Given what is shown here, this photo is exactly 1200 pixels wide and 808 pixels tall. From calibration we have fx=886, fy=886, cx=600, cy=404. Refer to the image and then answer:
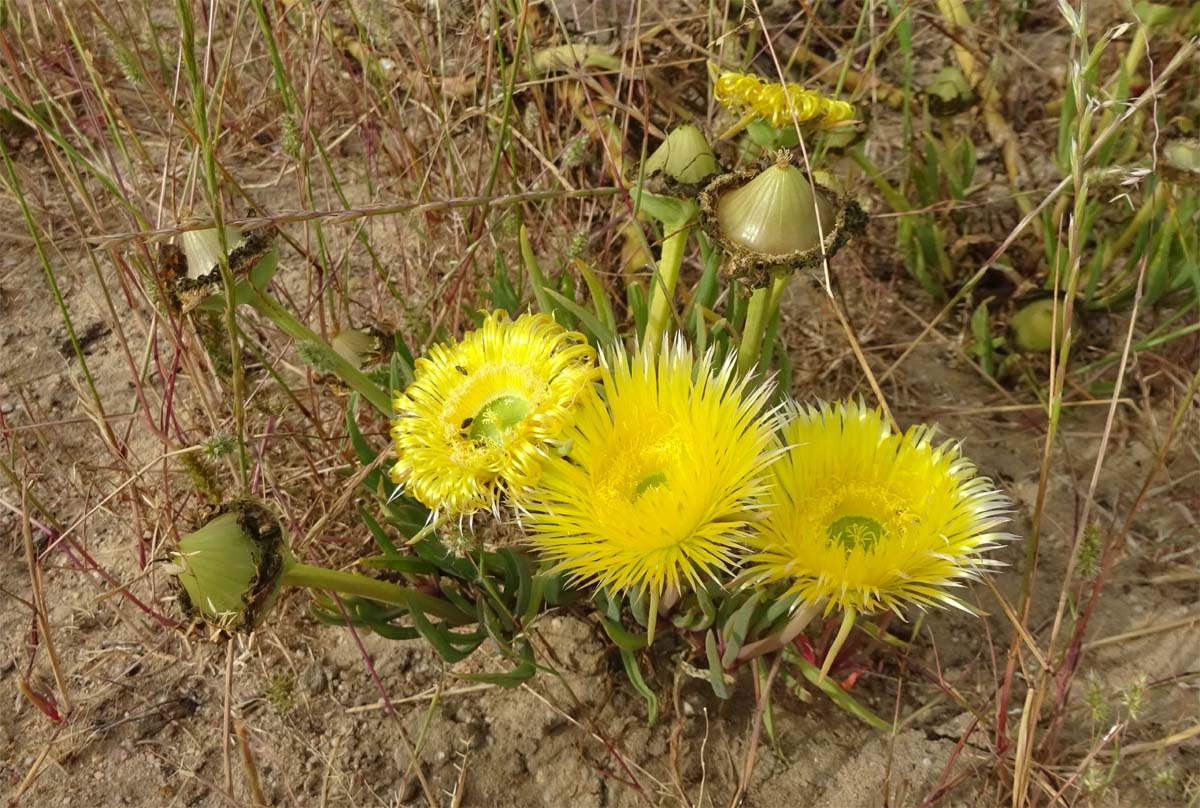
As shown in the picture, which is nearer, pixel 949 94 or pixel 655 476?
pixel 655 476

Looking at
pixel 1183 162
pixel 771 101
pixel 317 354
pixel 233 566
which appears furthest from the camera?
pixel 1183 162

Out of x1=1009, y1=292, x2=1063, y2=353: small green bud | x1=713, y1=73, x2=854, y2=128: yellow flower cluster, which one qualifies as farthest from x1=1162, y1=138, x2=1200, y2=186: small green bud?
x1=713, y1=73, x2=854, y2=128: yellow flower cluster

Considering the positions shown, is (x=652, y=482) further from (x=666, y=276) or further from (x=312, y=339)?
(x=312, y=339)

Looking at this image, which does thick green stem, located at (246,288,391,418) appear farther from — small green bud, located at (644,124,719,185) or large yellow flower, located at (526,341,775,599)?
small green bud, located at (644,124,719,185)

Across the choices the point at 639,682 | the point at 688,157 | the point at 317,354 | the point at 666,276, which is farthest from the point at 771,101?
the point at 639,682

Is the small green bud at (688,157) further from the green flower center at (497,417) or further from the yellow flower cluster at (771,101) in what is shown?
the green flower center at (497,417)

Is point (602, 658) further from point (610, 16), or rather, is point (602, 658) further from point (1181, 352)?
point (610, 16)
